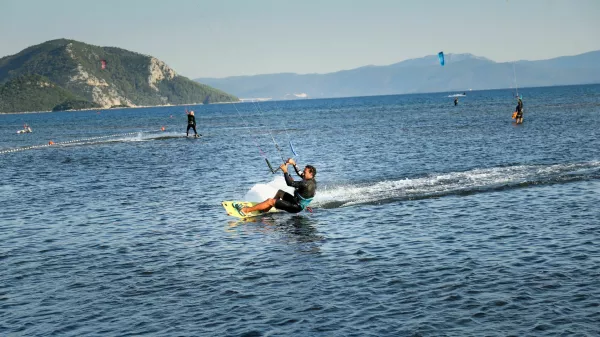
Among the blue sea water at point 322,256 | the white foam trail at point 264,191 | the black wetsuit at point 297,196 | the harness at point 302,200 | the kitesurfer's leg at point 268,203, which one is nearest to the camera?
the blue sea water at point 322,256

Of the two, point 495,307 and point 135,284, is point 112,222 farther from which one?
point 495,307

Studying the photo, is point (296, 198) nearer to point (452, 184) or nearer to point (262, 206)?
point (262, 206)

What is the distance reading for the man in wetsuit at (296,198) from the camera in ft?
78.4

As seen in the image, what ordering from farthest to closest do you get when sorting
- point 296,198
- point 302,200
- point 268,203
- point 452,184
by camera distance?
1. point 452,184
2. point 268,203
3. point 296,198
4. point 302,200

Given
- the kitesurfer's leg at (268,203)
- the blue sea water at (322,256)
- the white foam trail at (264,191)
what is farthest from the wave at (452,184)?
the kitesurfer's leg at (268,203)

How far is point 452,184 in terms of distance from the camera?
29547 mm

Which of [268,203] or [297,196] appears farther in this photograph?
[268,203]

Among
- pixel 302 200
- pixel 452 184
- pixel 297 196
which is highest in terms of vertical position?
pixel 297 196

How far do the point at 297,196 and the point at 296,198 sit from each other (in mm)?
114

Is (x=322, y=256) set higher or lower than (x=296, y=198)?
lower

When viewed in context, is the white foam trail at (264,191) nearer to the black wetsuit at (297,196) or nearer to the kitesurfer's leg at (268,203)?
the kitesurfer's leg at (268,203)

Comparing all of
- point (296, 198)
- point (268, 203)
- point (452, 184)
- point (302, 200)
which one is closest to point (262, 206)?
point (268, 203)

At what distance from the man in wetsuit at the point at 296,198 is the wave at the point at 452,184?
1.94 metres

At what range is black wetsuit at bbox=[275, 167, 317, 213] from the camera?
2388cm
